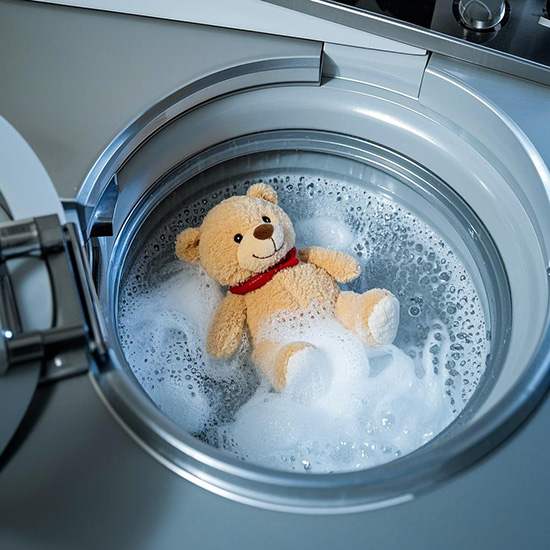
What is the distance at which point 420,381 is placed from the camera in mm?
994

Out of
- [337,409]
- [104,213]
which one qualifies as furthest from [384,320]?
[104,213]

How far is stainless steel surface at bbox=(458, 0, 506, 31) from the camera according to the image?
1038mm

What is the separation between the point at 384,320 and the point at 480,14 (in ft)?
1.50

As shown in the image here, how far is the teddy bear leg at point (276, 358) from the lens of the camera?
94cm

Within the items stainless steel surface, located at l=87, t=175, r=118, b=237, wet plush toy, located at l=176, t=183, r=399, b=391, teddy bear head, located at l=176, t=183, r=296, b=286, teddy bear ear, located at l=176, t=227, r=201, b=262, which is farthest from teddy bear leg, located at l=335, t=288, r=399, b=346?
stainless steel surface, located at l=87, t=175, r=118, b=237

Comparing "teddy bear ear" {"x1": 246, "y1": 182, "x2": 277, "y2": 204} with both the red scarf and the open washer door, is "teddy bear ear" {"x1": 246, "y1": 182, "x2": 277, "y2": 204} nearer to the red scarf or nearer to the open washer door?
the red scarf

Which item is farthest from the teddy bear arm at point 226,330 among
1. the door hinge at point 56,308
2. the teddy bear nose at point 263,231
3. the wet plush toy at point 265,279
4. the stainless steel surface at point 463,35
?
the stainless steel surface at point 463,35

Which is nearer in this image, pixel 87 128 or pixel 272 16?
pixel 87 128

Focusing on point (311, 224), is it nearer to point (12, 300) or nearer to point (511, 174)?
point (511, 174)

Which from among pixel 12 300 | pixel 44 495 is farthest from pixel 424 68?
pixel 44 495

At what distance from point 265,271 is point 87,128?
30 centimetres

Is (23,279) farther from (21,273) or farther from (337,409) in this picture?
(337,409)

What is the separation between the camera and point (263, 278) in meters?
1.02

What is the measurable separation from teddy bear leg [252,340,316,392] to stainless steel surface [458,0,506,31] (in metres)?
0.51
